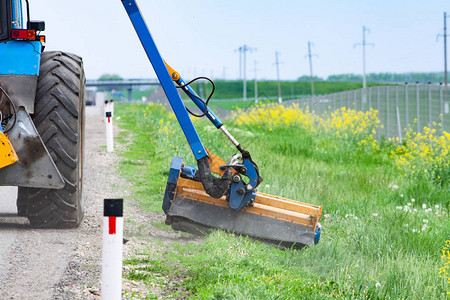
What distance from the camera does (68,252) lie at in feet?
19.9

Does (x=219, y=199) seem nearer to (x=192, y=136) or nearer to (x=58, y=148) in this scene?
(x=192, y=136)

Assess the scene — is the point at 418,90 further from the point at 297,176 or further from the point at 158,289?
the point at 158,289

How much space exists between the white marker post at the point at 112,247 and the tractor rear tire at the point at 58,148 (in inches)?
102

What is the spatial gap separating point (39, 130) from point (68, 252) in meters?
1.41

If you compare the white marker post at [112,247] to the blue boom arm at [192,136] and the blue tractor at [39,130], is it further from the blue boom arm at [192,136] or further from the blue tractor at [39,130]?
the blue boom arm at [192,136]

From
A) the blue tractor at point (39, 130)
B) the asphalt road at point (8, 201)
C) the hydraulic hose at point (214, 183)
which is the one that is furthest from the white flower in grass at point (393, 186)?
the asphalt road at point (8, 201)

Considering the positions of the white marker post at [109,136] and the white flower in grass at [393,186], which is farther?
the white marker post at [109,136]

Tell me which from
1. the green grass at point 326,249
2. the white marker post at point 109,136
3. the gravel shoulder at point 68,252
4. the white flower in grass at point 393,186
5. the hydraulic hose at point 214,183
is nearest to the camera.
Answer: the gravel shoulder at point 68,252

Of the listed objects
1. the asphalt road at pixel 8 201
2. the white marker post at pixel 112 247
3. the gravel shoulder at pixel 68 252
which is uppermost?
the white marker post at pixel 112 247

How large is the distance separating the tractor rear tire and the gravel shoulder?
166mm

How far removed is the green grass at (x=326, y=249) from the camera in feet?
17.3

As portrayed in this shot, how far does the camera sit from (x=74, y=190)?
687 centimetres

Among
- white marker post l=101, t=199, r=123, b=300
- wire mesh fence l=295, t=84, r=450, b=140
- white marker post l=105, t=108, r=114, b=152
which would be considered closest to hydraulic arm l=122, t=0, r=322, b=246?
white marker post l=101, t=199, r=123, b=300

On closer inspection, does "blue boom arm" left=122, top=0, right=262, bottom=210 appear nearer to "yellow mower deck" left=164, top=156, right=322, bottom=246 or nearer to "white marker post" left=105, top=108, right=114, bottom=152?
"yellow mower deck" left=164, top=156, right=322, bottom=246
